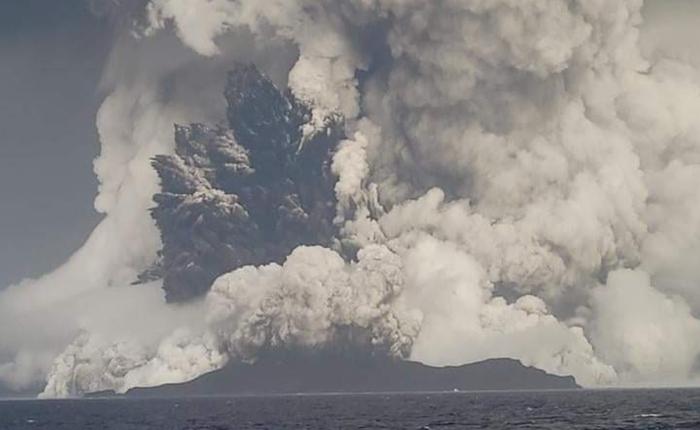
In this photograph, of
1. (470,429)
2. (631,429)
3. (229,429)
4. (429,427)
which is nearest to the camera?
(631,429)

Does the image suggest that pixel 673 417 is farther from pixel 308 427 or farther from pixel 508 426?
pixel 308 427

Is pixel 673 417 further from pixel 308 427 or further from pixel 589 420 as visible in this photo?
pixel 308 427

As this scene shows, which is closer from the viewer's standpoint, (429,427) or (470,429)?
(470,429)

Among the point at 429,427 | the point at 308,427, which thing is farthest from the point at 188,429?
the point at 429,427

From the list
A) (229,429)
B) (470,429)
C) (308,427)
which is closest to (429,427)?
(470,429)

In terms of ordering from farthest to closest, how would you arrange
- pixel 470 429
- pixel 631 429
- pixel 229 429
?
pixel 229 429 → pixel 470 429 → pixel 631 429

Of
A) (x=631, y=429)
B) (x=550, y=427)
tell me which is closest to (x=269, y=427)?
(x=550, y=427)

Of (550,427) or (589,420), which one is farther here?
(589,420)
